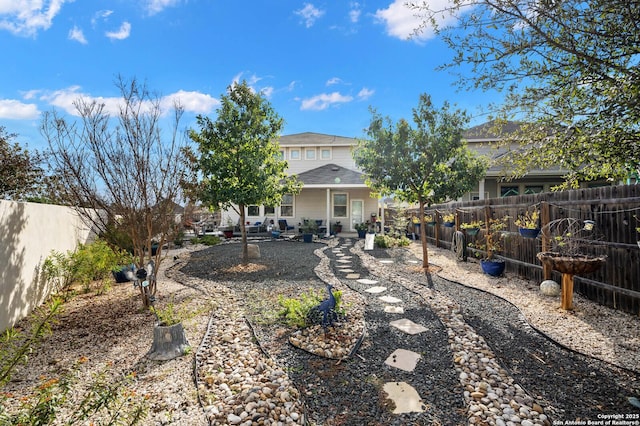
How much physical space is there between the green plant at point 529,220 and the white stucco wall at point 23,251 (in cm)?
780

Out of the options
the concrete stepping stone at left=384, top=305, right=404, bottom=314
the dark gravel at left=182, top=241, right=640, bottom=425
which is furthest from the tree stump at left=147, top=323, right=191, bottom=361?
Result: the concrete stepping stone at left=384, top=305, right=404, bottom=314

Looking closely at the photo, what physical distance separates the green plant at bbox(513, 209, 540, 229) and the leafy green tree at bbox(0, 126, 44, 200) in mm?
11213

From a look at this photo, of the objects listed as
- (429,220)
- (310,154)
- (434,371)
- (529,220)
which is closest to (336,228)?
(310,154)

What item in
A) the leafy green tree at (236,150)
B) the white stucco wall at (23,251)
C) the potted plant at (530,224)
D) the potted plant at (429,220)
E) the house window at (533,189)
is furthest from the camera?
the house window at (533,189)

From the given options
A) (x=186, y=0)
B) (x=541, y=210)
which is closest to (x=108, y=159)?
(x=186, y=0)

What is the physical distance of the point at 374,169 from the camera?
6.88m

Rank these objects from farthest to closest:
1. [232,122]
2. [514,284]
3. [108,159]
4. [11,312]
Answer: [232,122] < [514,284] < [108,159] < [11,312]

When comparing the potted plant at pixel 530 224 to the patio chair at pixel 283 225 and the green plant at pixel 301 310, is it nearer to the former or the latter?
the green plant at pixel 301 310

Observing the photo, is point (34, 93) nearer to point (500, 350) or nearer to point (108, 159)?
point (108, 159)

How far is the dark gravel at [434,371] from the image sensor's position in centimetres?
213

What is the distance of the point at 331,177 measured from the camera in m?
15.5

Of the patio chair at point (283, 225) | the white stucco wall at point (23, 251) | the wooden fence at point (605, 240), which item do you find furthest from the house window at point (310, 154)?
the white stucco wall at point (23, 251)

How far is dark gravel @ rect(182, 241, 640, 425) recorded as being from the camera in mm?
2131

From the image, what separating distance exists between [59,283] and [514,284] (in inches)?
324
